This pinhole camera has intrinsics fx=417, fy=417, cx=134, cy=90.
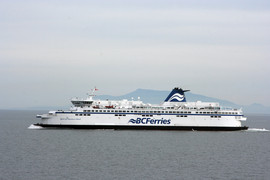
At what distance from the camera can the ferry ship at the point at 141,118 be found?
2591 inches

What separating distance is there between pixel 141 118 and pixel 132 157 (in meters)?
26.4

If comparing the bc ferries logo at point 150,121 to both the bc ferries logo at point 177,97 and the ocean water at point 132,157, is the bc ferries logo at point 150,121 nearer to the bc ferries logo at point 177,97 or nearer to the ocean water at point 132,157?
the bc ferries logo at point 177,97

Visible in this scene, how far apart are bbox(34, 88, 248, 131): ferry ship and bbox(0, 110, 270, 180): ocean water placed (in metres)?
5.79

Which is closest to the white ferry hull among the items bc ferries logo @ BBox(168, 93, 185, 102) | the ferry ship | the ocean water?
the ferry ship

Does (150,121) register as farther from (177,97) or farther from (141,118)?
(177,97)

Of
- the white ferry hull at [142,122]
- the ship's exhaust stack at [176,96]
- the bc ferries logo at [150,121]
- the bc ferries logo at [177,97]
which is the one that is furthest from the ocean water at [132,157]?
the bc ferries logo at [177,97]

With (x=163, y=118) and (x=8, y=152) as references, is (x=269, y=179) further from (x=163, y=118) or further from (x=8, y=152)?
(x=163, y=118)

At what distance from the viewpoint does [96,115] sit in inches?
2598

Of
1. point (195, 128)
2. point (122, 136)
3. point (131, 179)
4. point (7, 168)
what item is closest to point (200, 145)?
point (122, 136)

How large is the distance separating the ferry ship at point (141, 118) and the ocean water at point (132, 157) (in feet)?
19.0

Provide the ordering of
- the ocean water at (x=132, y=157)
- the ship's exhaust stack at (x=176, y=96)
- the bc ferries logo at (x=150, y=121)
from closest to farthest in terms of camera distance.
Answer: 1. the ocean water at (x=132, y=157)
2. the bc ferries logo at (x=150, y=121)
3. the ship's exhaust stack at (x=176, y=96)

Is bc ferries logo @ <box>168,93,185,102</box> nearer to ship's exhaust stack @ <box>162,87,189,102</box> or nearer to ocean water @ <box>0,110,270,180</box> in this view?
ship's exhaust stack @ <box>162,87,189,102</box>

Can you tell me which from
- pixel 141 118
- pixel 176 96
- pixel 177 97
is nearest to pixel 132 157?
pixel 141 118

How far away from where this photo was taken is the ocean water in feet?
A: 108
